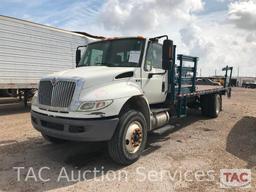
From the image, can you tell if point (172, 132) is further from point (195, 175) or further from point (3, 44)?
point (3, 44)

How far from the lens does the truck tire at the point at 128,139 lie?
190 inches

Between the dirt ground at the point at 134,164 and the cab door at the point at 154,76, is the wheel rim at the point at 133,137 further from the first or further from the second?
the cab door at the point at 154,76

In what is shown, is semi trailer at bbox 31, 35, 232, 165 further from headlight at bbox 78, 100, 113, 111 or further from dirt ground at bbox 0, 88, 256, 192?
dirt ground at bbox 0, 88, 256, 192

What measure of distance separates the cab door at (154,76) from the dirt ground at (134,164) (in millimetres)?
1199

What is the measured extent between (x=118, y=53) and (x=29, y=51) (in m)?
6.71

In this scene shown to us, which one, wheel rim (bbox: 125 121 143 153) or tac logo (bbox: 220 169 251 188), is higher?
wheel rim (bbox: 125 121 143 153)

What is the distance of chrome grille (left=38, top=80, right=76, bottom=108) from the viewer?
4727 mm

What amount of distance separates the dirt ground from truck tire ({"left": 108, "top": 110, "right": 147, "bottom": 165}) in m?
0.21

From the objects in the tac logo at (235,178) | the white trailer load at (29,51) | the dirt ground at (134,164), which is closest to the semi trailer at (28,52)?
the white trailer load at (29,51)

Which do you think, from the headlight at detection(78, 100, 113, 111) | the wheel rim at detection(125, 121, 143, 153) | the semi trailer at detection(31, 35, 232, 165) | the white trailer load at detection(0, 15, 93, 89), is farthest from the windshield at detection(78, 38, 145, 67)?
the white trailer load at detection(0, 15, 93, 89)

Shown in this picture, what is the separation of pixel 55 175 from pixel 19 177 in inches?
22.9

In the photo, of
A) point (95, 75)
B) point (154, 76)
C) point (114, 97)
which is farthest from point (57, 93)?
point (154, 76)

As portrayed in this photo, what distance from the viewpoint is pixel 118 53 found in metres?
5.93

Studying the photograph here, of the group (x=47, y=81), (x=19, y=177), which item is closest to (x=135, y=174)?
(x=19, y=177)
